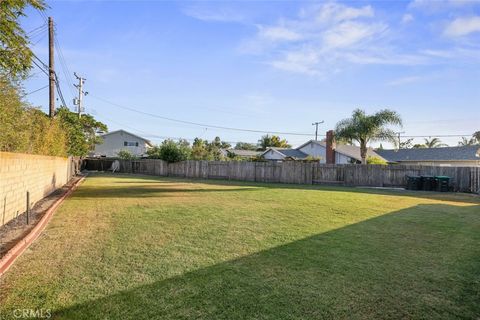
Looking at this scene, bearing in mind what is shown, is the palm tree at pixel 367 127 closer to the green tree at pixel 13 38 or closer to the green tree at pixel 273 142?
the green tree at pixel 13 38

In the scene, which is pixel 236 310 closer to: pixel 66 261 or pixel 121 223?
pixel 66 261

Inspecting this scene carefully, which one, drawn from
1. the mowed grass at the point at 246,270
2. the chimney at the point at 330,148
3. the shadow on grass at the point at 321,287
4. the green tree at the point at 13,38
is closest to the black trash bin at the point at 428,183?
the chimney at the point at 330,148

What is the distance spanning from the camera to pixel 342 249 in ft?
19.2

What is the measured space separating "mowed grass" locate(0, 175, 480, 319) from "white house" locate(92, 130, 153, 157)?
46.5 m

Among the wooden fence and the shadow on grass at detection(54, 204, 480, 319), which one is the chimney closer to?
the wooden fence

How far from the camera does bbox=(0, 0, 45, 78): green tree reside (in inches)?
241

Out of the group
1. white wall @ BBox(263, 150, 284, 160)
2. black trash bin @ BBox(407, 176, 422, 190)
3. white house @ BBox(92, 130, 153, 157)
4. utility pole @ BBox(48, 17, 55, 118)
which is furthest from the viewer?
white house @ BBox(92, 130, 153, 157)

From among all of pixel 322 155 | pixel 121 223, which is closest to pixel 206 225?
pixel 121 223

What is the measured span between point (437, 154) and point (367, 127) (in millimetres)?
14545

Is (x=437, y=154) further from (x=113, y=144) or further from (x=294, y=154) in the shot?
(x=113, y=144)

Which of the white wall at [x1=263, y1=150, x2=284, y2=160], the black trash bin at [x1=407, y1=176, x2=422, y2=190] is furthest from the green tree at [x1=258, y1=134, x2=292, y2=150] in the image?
the black trash bin at [x1=407, y1=176, x2=422, y2=190]

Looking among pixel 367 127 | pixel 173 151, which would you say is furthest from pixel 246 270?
pixel 173 151

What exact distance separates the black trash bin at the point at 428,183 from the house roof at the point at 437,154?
1548 cm

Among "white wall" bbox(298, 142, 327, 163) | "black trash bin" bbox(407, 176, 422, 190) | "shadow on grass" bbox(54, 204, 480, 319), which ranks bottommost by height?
"shadow on grass" bbox(54, 204, 480, 319)
